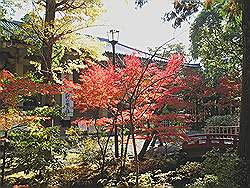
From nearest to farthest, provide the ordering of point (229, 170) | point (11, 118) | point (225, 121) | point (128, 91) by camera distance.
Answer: point (11, 118) → point (229, 170) → point (128, 91) → point (225, 121)

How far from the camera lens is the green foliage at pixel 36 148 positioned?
8781 millimetres

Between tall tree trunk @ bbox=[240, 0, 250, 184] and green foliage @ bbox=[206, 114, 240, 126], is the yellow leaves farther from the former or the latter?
green foliage @ bbox=[206, 114, 240, 126]

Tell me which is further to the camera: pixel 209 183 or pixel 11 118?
pixel 11 118

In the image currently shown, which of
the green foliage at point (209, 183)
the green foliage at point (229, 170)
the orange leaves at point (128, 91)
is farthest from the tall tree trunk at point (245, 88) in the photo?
the orange leaves at point (128, 91)

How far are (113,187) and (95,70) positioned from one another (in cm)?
306

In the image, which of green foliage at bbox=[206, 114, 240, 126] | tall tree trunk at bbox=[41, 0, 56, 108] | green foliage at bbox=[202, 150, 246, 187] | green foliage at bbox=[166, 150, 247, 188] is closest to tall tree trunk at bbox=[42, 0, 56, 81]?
tall tree trunk at bbox=[41, 0, 56, 108]

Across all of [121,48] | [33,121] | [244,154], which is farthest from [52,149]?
[121,48]

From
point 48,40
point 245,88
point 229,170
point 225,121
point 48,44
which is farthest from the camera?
point 225,121

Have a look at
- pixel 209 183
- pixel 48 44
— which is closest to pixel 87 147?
pixel 48 44

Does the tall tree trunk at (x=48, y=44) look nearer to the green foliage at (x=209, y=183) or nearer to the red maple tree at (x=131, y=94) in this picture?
the red maple tree at (x=131, y=94)

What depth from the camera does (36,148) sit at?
8812mm

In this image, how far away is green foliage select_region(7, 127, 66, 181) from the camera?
28.8 feet

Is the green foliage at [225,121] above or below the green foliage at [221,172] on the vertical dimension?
above

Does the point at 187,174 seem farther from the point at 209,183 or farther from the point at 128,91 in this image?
the point at 128,91
